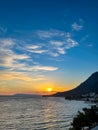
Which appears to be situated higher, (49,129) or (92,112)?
(92,112)

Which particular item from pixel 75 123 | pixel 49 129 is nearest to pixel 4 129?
pixel 49 129

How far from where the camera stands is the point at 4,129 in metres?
65.7

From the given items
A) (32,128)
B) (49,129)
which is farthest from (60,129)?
(32,128)

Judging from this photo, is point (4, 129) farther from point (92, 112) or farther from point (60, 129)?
point (92, 112)

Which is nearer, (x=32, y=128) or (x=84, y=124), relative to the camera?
(x=84, y=124)

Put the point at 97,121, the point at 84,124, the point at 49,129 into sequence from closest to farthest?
the point at 84,124
the point at 97,121
the point at 49,129

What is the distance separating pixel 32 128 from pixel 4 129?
6958 mm

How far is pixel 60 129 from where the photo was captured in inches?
2506

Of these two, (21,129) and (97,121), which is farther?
(21,129)

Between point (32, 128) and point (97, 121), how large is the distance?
18578 millimetres

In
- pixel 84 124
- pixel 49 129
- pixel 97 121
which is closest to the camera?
pixel 84 124

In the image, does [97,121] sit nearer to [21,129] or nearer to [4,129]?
[21,129]

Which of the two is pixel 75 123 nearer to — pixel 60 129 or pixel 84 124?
pixel 84 124

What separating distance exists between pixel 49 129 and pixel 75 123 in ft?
45.5
